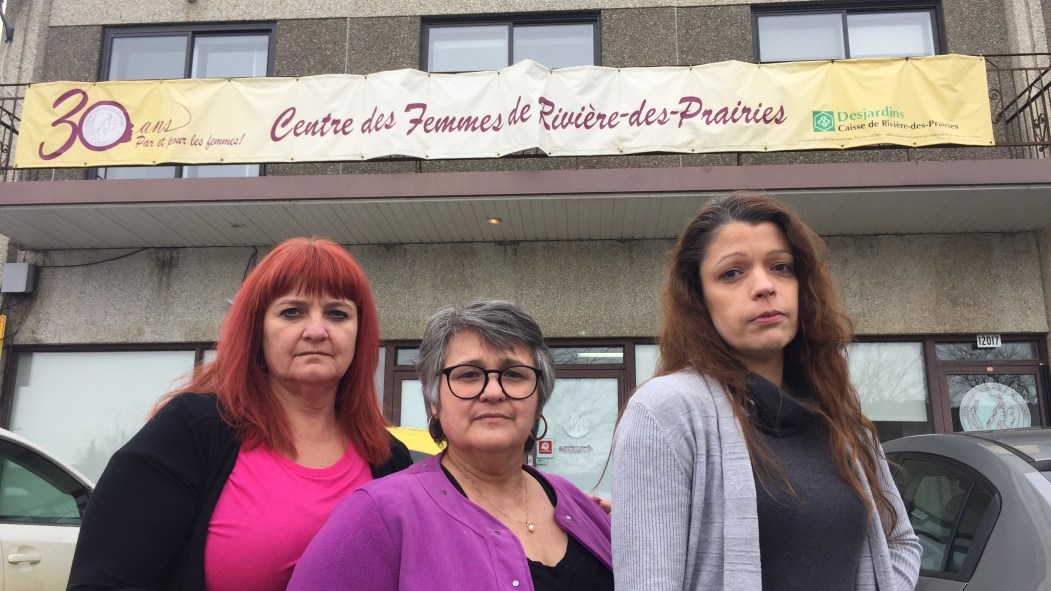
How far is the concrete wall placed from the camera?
25.2ft

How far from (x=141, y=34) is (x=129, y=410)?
186 inches

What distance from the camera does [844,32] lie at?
862cm

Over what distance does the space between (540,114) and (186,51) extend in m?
4.98

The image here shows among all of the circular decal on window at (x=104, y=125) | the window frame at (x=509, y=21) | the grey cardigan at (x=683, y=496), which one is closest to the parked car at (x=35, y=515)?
the grey cardigan at (x=683, y=496)

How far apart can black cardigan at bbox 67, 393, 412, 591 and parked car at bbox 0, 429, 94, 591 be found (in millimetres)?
2690

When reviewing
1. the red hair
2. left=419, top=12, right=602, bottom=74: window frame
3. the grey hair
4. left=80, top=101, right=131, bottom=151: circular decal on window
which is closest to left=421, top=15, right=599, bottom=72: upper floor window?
left=419, top=12, right=602, bottom=74: window frame

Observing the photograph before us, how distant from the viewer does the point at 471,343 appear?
1666 millimetres

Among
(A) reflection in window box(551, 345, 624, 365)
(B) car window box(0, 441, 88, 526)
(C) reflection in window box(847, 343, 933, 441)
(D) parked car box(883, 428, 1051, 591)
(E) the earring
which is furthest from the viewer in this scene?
(A) reflection in window box(551, 345, 624, 365)

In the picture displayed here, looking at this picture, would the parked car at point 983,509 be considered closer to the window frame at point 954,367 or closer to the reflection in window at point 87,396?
the window frame at point 954,367

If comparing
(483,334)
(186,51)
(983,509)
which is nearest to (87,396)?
(186,51)

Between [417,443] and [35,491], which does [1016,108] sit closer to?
[417,443]

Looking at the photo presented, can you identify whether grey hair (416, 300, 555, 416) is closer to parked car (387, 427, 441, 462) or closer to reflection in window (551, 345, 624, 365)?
parked car (387, 427, 441, 462)

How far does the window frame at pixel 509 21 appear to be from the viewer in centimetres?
873

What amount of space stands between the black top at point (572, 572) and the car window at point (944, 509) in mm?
1557
